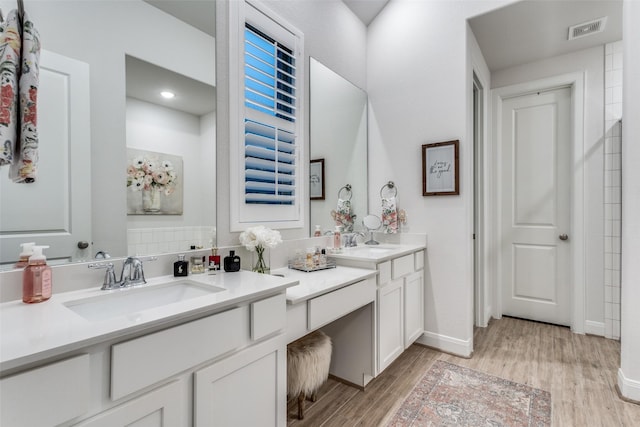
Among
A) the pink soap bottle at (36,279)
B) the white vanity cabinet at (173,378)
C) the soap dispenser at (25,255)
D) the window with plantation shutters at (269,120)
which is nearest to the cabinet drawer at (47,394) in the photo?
the white vanity cabinet at (173,378)

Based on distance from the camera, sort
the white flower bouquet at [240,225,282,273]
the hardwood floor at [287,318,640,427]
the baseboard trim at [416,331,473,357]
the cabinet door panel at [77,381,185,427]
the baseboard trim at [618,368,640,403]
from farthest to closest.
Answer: the baseboard trim at [416,331,473,357] < the baseboard trim at [618,368,640,403] < the hardwood floor at [287,318,640,427] < the white flower bouquet at [240,225,282,273] < the cabinet door panel at [77,381,185,427]

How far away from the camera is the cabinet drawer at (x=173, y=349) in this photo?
2.77 feet

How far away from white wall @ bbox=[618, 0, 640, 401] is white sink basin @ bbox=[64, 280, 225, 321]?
2.37 m

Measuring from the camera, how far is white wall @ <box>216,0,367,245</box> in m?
1.73

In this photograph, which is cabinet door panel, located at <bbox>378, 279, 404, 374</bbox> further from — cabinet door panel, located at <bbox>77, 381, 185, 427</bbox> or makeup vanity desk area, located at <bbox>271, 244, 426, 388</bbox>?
cabinet door panel, located at <bbox>77, 381, 185, 427</bbox>

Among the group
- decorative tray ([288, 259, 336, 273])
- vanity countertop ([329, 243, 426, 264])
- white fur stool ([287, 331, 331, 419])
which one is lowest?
white fur stool ([287, 331, 331, 419])

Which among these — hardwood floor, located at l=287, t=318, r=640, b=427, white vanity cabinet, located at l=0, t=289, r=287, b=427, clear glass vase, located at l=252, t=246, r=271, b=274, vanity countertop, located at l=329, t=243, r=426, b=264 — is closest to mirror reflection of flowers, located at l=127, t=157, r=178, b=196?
clear glass vase, located at l=252, t=246, r=271, b=274

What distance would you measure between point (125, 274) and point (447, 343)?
2.40 m

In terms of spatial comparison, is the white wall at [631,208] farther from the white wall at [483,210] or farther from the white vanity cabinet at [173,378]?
the white vanity cabinet at [173,378]

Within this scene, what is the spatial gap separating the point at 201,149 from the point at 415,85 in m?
1.98

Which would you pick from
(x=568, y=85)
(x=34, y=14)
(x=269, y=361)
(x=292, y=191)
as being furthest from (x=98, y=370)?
(x=568, y=85)

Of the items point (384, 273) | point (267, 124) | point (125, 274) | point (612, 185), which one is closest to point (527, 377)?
point (384, 273)

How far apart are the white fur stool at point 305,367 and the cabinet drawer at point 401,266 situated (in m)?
0.69

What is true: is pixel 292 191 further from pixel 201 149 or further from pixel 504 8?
pixel 504 8
